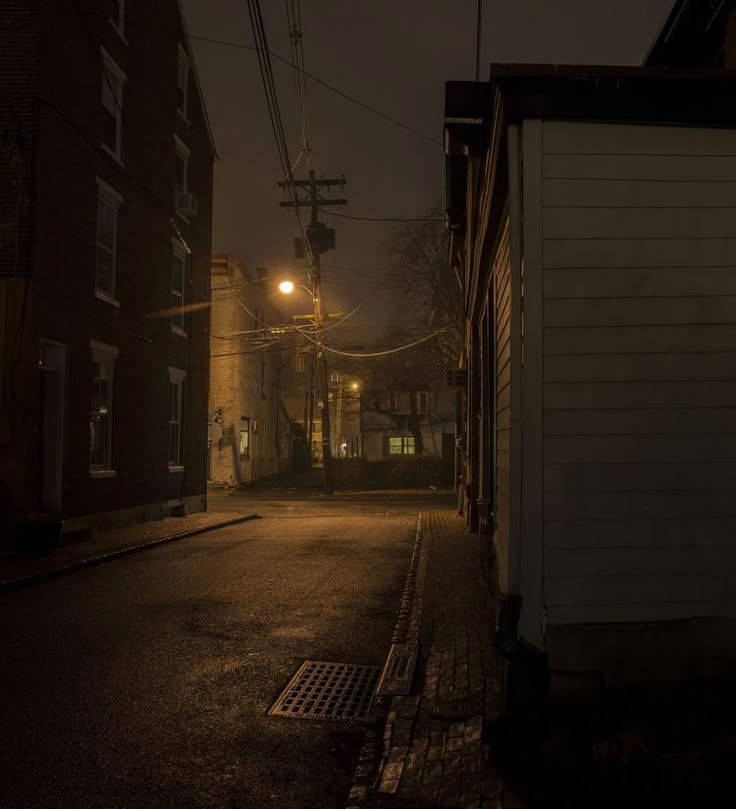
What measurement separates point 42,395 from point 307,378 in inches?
1650

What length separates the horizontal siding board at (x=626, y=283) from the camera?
4660 millimetres

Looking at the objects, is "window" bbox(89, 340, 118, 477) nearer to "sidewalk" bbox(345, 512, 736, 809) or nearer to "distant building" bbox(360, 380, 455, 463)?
"sidewalk" bbox(345, 512, 736, 809)

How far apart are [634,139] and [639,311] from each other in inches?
42.8

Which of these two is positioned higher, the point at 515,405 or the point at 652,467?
the point at 515,405

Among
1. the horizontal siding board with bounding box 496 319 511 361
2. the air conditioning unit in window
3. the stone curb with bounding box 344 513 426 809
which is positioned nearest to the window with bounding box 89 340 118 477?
the air conditioning unit in window

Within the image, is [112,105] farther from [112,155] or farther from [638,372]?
[638,372]

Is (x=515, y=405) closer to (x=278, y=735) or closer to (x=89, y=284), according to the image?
(x=278, y=735)

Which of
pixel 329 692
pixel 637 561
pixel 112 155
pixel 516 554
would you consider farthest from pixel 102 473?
pixel 637 561

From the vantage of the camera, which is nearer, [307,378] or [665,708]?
[665,708]

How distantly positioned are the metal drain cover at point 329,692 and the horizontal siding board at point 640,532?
1.65 metres

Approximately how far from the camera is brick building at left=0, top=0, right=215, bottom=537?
11.6 meters

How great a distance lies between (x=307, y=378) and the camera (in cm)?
5459

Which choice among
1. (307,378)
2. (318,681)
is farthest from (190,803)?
(307,378)

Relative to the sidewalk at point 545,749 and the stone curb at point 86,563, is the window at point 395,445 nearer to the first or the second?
the stone curb at point 86,563
